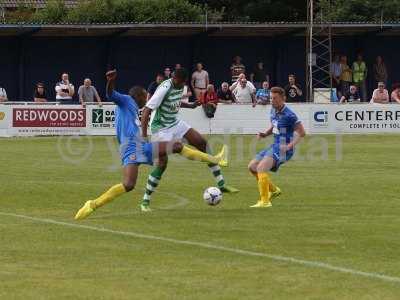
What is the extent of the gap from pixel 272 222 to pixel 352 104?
76.7 feet

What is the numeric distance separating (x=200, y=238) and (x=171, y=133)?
4.29 meters

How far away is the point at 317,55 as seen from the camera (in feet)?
149

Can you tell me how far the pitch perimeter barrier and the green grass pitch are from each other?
12.3 m

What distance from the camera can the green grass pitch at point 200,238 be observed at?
9383 millimetres

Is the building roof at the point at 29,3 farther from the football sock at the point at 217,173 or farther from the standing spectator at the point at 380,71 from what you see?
the football sock at the point at 217,173

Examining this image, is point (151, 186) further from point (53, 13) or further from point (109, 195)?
point (53, 13)

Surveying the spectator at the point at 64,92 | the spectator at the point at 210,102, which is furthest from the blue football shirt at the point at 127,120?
the spectator at the point at 64,92

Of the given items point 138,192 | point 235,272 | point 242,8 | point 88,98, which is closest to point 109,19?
point 242,8

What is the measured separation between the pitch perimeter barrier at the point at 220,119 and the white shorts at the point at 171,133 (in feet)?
61.7

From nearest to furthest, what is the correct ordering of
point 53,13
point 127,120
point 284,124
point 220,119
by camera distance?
point 127,120, point 284,124, point 220,119, point 53,13

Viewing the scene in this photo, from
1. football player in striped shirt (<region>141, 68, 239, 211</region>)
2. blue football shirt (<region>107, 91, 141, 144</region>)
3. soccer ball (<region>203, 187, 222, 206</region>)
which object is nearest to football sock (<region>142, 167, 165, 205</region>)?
football player in striped shirt (<region>141, 68, 239, 211</region>)

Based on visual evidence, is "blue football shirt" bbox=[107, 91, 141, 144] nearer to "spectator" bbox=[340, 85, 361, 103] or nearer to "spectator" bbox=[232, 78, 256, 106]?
"spectator" bbox=[232, 78, 256, 106]

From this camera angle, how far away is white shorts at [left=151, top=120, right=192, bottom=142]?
53.8 ft

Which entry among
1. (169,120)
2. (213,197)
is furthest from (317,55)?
(213,197)
